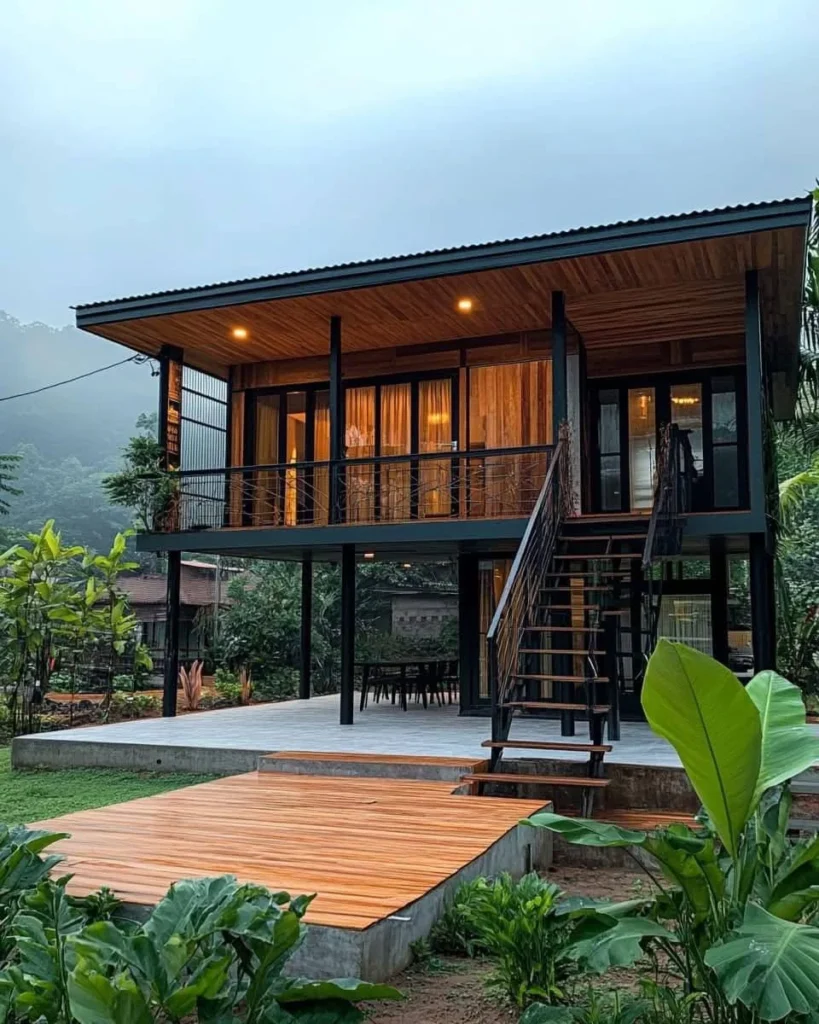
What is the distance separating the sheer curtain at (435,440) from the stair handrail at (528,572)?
6.19 feet

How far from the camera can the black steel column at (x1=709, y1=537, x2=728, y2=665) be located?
1184 cm

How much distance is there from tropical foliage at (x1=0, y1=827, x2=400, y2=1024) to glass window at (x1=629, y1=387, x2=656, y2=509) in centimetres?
985

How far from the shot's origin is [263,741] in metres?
9.34

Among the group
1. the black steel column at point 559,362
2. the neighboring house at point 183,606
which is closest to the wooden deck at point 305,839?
the black steel column at point 559,362

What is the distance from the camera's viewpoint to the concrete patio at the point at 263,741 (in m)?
8.58

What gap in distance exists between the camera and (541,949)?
3.40 meters

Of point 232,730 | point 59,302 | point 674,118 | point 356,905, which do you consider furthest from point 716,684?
point 59,302

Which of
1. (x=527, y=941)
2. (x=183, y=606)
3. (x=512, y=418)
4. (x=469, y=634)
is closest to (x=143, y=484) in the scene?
(x=469, y=634)

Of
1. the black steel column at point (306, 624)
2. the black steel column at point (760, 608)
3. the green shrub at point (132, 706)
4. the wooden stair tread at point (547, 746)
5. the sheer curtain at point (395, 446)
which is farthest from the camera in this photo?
the black steel column at point (306, 624)

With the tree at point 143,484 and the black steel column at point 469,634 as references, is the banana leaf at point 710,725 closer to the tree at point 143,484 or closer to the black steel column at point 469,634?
the black steel column at point 469,634

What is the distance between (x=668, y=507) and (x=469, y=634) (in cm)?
372

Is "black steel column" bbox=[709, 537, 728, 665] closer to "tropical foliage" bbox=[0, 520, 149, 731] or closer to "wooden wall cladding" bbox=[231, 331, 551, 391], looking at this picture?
"wooden wall cladding" bbox=[231, 331, 551, 391]

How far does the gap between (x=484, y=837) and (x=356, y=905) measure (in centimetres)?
Result: 160

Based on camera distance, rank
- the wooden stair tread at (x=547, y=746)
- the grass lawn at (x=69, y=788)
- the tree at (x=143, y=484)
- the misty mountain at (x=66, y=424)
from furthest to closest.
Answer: the misty mountain at (x=66, y=424)
the tree at (x=143, y=484)
the grass lawn at (x=69, y=788)
the wooden stair tread at (x=547, y=746)
